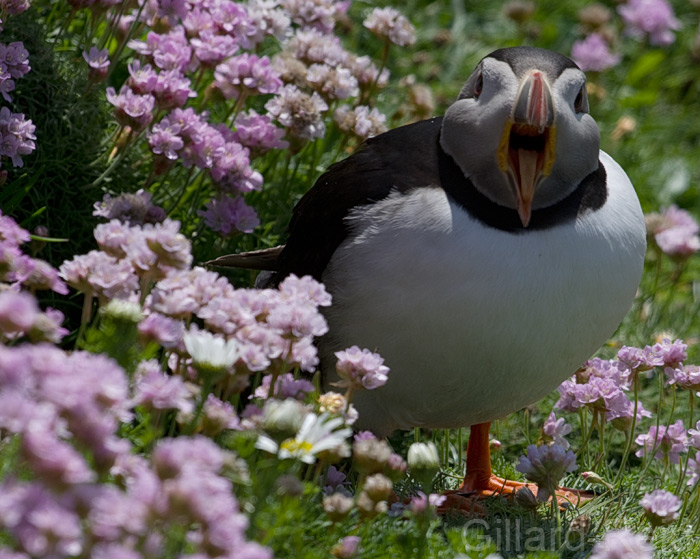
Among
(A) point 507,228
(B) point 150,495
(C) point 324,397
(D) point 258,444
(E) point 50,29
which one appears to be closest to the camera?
(B) point 150,495

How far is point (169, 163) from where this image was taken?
4.17 metres

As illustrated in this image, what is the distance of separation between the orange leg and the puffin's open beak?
0.91m

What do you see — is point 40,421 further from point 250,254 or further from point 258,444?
point 250,254

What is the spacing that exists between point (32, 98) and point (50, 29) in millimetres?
489

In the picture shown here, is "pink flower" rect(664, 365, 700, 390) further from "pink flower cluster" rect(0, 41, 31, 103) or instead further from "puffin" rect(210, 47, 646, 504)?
"pink flower cluster" rect(0, 41, 31, 103)

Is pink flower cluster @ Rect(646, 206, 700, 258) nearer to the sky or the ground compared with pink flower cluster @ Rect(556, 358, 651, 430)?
nearer to the ground

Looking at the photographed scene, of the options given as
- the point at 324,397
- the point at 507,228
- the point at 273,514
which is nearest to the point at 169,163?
the point at 507,228

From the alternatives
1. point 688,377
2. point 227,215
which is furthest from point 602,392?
point 227,215

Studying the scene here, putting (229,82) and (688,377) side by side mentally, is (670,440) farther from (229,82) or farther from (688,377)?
(229,82)

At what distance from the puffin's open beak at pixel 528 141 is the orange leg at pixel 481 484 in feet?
2.97

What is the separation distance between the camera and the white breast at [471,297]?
11.4ft

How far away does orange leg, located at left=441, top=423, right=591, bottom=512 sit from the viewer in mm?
3662

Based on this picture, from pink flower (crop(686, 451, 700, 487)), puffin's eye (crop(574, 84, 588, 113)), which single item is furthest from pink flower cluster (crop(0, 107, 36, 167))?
pink flower (crop(686, 451, 700, 487))

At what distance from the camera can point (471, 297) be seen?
11.3 feet
